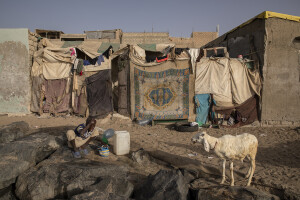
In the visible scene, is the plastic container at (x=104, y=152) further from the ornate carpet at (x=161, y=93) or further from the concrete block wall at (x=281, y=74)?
the concrete block wall at (x=281, y=74)

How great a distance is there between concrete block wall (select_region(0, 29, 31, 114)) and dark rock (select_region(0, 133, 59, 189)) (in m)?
5.47

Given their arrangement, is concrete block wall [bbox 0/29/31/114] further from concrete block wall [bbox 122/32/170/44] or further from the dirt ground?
concrete block wall [bbox 122/32/170/44]

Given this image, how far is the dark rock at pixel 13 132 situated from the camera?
506 centimetres

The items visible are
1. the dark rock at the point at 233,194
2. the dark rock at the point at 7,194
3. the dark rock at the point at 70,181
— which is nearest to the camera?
the dark rock at the point at 233,194

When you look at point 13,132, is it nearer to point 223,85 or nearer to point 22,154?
point 22,154

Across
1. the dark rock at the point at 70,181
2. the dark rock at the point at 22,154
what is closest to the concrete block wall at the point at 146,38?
the dark rock at the point at 22,154

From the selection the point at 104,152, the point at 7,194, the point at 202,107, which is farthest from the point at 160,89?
the point at 7,194

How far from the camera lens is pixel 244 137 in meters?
3.24

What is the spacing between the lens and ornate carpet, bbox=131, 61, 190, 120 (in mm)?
7738

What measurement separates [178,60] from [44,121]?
586 centimetres

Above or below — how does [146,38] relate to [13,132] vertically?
above

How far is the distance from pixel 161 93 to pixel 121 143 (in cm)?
356

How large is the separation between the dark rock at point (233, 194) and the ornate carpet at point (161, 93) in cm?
489

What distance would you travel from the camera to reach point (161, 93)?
775 centimetres
